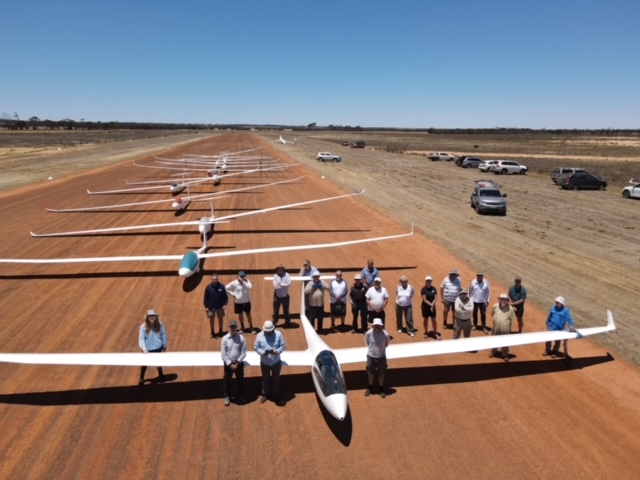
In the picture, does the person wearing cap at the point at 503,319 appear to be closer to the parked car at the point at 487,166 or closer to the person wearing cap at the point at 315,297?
the person wearing cap at the point at 315,297

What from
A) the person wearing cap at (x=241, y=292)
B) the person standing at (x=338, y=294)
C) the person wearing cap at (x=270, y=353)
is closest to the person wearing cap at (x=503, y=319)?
the person standing at (x=338, y=294)

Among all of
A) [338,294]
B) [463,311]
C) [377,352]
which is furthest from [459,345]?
[338,294]

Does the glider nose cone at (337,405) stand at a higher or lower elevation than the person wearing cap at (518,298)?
lower

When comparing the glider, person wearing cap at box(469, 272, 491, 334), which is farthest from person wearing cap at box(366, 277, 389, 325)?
person wearing cap at box(469, 272, 491, 334)

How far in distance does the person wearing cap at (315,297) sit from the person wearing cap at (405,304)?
246 cm

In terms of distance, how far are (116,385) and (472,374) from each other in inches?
387

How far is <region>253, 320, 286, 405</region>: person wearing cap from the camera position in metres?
10.0

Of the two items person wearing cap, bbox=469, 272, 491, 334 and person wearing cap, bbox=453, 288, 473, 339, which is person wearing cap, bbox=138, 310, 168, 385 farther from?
person wearing cap, bbox=469, 272, 491, 334

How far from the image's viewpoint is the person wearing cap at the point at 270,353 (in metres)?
10.0

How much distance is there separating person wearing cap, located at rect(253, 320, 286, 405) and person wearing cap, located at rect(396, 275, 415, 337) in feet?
16.6

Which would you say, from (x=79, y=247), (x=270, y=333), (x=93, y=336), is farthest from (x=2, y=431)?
(x=79, y=247)

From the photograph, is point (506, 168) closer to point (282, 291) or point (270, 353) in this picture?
point (282, 291)

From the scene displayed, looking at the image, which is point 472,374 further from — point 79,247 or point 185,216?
point 185,216

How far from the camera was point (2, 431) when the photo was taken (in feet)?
30.6
